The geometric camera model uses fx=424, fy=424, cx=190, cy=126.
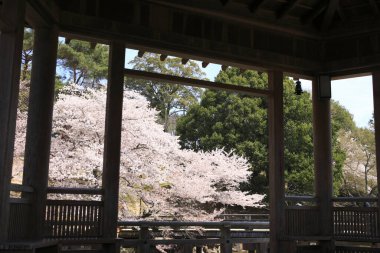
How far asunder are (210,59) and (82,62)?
1083 cm

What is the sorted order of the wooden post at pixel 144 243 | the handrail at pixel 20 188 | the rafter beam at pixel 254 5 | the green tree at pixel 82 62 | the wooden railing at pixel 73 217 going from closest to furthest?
the handrail at pixel 20 188
the wooden railing at pixel 73 217
the rafter beam at pixel 254 5
the wooden post at pixel 144 243
the green tree at pixel 82 62

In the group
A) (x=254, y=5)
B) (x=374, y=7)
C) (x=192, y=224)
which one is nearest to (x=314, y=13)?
(x=374, y=7)

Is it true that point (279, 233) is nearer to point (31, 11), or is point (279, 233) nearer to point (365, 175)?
point (31, 11)

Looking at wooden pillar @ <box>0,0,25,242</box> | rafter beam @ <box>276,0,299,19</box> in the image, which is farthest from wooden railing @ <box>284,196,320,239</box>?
wooden pillar @ <box>0,0,25,242</box>

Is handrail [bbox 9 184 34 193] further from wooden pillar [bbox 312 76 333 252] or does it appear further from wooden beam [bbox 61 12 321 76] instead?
wooden pillar [bbox 312 76 333 252]

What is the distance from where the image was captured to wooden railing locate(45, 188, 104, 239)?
4.73 metres

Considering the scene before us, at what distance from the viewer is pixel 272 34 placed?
251 inches

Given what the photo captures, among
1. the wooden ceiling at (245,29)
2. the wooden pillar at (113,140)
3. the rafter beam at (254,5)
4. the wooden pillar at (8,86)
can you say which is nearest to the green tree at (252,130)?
the wooden ceiling at (245,29)

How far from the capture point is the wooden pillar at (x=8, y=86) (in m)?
3.65

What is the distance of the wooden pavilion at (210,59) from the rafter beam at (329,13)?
0.9 inches

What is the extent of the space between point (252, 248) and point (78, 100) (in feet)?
20.2

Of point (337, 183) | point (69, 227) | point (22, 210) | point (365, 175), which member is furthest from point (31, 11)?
point (365, 175)

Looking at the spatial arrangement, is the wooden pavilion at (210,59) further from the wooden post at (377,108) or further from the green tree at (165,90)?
the green tree at (165,90)

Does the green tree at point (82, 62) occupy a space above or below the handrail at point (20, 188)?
above
